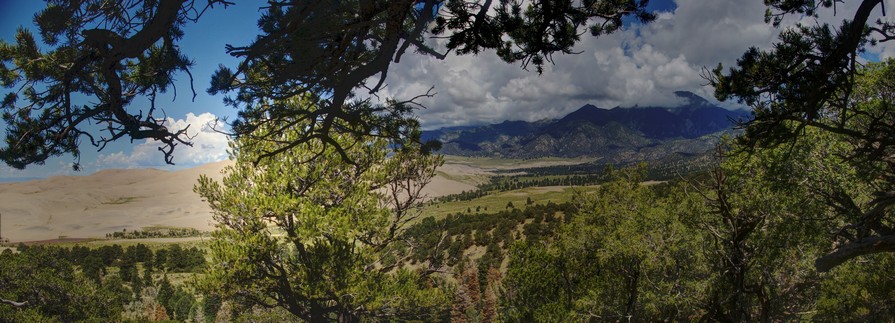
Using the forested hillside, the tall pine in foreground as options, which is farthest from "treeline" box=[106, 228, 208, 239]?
the tall pine in foreground

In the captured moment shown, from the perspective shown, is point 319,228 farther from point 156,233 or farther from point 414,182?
point 156,233

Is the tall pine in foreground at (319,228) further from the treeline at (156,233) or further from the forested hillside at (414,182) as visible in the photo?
the treeline at (156,233)

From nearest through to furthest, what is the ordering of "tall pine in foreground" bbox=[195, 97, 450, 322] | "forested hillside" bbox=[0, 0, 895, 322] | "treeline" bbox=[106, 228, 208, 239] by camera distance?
"forested hillside" bbox=[0, 0, 895, 322] < "tall pine in foreground" bbox=[195, 97, 450, 322] < "treeline" bbox=[106, 228, 208, 239]

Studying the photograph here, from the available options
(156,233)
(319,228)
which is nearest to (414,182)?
(319,228)

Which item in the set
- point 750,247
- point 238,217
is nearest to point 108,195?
point 238,217

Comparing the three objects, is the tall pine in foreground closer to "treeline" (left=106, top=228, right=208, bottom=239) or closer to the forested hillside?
the forested hillside

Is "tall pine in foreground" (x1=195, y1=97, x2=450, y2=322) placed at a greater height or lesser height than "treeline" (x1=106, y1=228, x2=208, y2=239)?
Answer: greater

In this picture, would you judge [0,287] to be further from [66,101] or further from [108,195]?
[108,195]

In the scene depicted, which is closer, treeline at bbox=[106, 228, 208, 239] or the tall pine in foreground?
the tall pine in foreground

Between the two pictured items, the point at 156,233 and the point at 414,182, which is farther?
the point at 156,233

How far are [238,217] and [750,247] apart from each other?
1678cm

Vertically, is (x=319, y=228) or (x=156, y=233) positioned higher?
(x=319, y=228)

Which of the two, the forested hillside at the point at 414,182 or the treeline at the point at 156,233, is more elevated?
the forested hillside at the point at 414,182

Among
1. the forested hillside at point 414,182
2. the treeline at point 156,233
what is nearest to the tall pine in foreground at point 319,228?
the forested hillside at point 414,182
